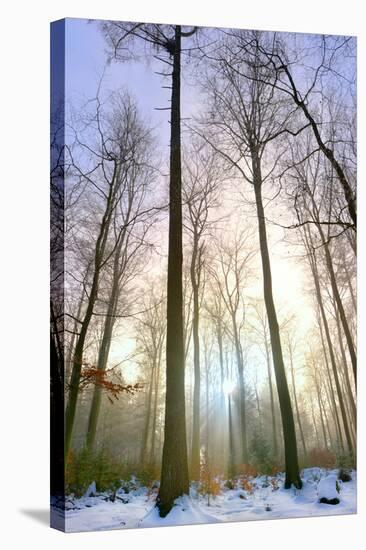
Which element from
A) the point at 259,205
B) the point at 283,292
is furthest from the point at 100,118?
the point at 283,292

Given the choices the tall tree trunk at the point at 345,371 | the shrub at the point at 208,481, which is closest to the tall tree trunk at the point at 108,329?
the shrub at the point at 208,481

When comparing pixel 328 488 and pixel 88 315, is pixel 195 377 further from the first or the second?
pixel 328 488

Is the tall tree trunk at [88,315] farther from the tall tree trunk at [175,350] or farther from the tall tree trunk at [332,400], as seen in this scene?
the tall tree trunk at [332,400]

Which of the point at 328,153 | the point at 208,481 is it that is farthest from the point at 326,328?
the point at 208,481

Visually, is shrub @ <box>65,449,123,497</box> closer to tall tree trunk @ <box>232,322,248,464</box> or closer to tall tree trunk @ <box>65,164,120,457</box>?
tall tree trunk @ <box>65,164,120,457</box>

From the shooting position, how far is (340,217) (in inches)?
542

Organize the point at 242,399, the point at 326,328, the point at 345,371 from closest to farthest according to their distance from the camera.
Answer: the point at 242,399, the point at 326,328, the point at 345,371

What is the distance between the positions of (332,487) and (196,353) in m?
2.51

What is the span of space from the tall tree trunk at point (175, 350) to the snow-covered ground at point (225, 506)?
0.62ft

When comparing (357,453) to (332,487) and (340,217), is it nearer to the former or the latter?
(332,487)

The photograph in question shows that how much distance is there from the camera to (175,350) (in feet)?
41.1

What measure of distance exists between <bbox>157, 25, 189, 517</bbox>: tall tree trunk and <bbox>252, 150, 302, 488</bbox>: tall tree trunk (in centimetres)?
111

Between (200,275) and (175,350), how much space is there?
101 cm

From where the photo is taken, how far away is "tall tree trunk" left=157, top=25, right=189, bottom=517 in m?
12.2
